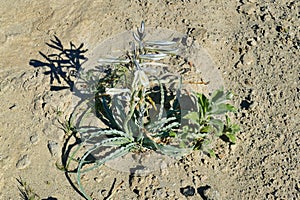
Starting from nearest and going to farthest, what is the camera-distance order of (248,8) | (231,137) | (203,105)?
(203,105) < (231,137) < (248,8)

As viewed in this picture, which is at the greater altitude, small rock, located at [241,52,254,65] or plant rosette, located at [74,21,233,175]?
small rock, located at [241,52,254,65]

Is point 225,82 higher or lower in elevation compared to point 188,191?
higher

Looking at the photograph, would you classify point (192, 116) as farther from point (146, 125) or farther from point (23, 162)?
point (23, 162)

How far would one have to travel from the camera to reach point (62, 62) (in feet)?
12.1

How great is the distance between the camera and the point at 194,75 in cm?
358

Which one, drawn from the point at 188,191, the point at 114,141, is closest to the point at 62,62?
the point at 114,141

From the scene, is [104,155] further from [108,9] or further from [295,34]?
[295,34]

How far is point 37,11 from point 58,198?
1787 mm

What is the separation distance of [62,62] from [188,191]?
1.43 meters

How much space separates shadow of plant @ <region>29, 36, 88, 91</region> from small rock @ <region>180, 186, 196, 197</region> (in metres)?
1.15

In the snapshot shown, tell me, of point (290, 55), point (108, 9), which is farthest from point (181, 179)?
point (108, 9)

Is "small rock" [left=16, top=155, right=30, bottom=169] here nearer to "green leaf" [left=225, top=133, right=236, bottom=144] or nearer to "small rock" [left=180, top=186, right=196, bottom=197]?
"small rock" [left=180, top=186, right=196, bottom=197]

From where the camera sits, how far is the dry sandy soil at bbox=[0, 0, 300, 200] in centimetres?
317

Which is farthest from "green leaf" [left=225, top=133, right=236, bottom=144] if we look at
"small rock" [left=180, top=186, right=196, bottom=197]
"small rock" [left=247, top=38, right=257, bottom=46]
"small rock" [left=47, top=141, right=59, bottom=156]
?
"small rock" [left=47, top=141, right=59, bottom=156]
